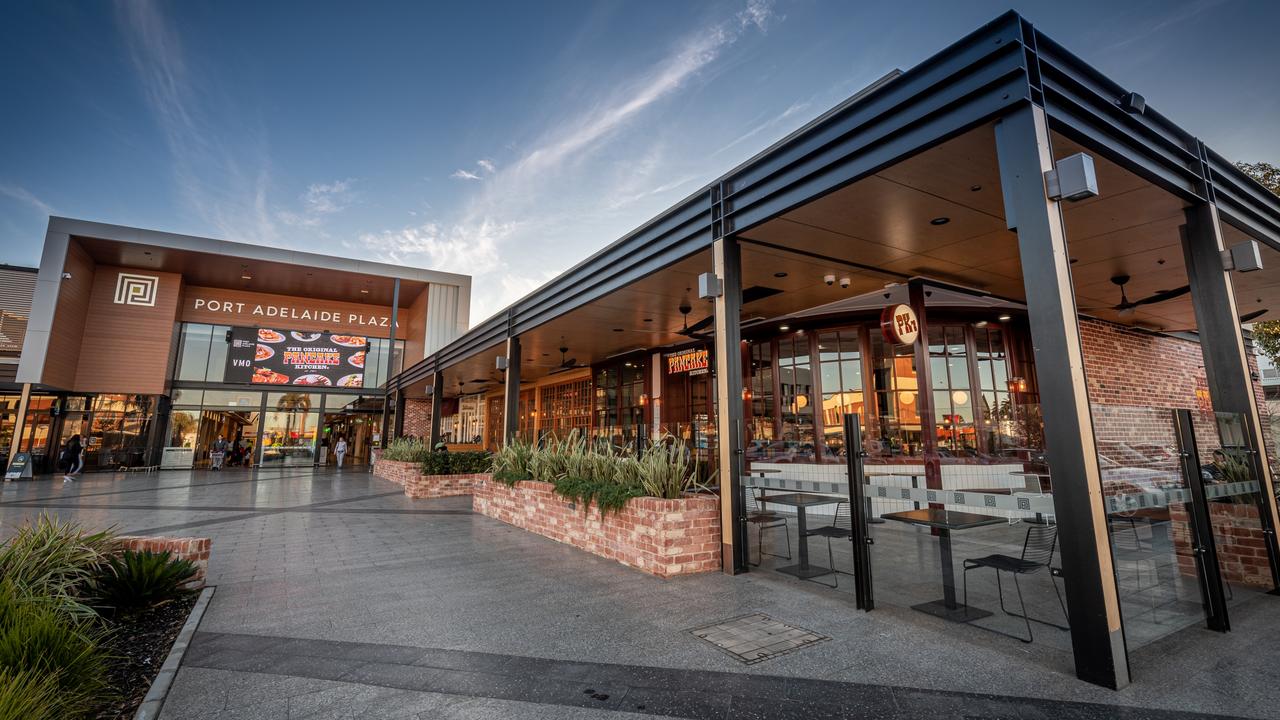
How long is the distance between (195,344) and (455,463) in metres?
17.9

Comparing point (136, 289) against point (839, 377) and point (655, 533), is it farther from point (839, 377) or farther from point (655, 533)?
point (839, 377)

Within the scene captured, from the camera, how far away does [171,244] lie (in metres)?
19.2

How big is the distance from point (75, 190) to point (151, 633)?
22785 mm

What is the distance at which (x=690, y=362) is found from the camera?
12.8 m

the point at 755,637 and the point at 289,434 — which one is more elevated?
the point at 289,434

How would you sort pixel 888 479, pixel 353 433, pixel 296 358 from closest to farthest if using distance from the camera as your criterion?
pixel 888 479
pixel 296 358
pixel 353 433

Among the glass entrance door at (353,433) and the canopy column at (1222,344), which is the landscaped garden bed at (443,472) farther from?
the glass entrance door at (353,433)

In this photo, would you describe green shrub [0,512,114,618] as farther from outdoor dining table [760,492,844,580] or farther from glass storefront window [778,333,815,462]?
glass storefront window [778,333,815,462]

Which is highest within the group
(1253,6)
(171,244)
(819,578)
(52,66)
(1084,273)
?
(52,66)

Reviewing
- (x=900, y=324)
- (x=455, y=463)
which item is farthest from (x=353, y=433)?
(x=900, y=324)

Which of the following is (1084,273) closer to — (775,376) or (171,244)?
(775,376)

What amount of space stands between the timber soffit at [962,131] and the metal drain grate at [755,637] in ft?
11.5

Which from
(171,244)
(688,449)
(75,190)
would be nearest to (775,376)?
(688,449)

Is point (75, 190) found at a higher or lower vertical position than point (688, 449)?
higher
